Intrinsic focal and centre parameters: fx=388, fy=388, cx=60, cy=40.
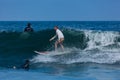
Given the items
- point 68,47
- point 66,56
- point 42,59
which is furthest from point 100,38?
point 42,59

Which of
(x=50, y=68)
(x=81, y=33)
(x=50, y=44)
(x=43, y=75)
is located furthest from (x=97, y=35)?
(x=43, y=75)

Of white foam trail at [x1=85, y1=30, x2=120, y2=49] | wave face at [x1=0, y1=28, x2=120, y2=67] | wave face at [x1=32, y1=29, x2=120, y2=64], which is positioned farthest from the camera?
white foam trail at [x1=85, y1=30, x2=120, y2=49]

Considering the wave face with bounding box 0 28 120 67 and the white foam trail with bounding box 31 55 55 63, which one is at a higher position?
the wave face with bounding box 0 28 120 67

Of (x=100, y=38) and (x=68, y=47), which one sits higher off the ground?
(x=100, y=38)

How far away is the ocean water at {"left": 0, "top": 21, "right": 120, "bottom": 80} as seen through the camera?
16156 mm

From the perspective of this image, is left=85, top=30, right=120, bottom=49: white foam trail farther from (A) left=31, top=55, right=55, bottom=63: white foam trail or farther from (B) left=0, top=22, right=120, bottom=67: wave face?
(A) left=31, top=55, right=55, bottom=63: white foam trail

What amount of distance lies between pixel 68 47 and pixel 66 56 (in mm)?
3950

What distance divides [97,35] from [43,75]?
493 inches

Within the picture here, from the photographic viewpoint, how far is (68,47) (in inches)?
1014

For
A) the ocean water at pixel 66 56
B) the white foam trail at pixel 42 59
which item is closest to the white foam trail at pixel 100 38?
the ocean water at pixel 66 56

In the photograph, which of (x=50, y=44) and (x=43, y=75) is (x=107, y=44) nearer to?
(x=50, y=44)

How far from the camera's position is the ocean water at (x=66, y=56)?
16156 mm

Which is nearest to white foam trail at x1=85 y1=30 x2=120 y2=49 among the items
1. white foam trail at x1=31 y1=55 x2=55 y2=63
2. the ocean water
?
the ocean water

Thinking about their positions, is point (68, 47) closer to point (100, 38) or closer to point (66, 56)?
point (100, 38)
